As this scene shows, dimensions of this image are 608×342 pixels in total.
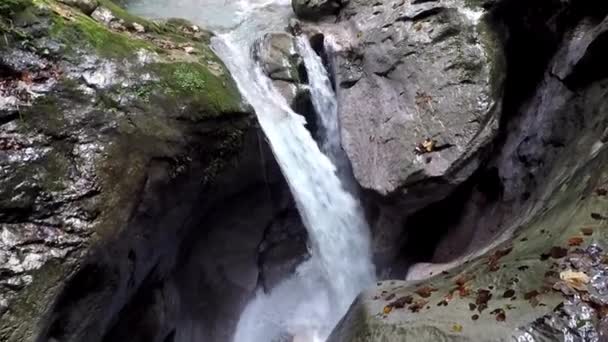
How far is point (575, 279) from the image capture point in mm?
3201

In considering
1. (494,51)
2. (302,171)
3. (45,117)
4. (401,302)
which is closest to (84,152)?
(45,117)

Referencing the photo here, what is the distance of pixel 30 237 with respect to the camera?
149 inches

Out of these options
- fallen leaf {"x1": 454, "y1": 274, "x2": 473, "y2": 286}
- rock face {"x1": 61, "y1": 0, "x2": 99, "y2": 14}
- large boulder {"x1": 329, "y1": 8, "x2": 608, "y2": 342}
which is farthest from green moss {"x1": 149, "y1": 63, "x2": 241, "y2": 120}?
fallen leaf {"x1": 454, "y1": 274, "x2": 473, "y2": 286}

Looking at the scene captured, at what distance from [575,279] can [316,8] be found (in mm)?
7488

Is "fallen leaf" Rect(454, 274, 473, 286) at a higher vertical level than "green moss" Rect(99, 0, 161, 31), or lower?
lower

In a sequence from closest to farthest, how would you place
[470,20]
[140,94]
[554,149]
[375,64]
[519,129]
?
[140,94]
[554,149]
[519,129]
[470,20]
[375,64]

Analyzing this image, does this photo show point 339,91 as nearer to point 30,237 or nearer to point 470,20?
point 470,20

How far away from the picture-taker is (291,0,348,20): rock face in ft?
30.1

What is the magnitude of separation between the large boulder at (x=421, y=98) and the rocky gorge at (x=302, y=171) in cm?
3

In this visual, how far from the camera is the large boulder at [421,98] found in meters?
6.23

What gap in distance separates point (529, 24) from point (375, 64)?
7.20 ft

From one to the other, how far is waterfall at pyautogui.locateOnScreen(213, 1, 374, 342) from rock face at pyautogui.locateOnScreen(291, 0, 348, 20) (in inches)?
89.5

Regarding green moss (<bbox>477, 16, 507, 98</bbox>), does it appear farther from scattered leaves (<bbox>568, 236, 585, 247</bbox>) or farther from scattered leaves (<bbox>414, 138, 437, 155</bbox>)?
scattered leaves (<bbox>568, 236, 585, 247</bbox>)

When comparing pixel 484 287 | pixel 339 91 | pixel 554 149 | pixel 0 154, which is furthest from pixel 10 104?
pixel 554 149
